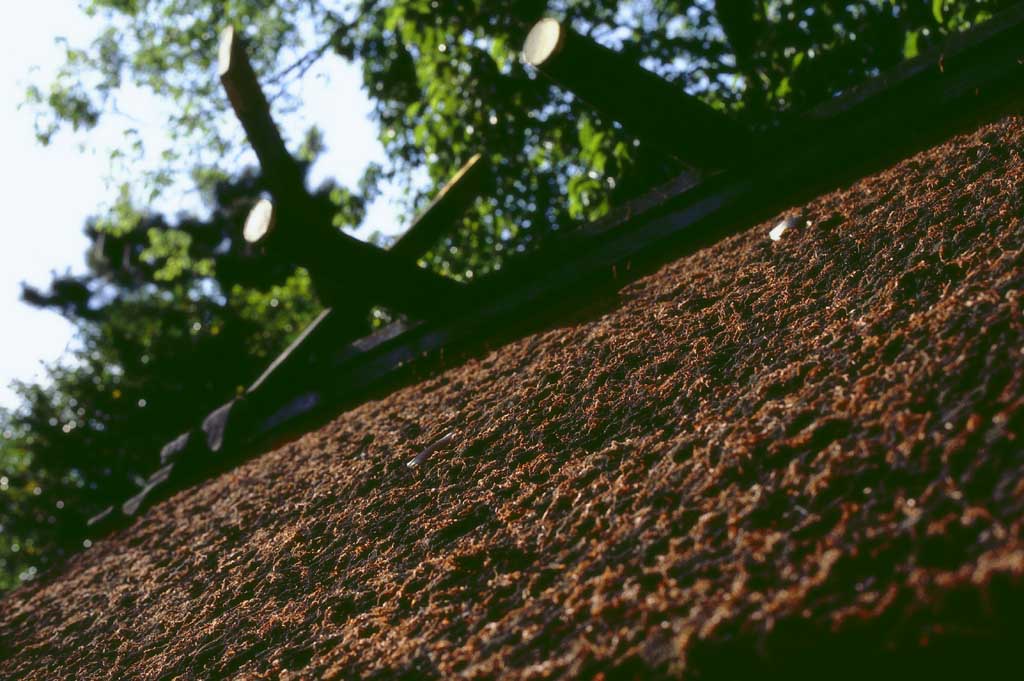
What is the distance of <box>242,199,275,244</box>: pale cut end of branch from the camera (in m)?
2.46

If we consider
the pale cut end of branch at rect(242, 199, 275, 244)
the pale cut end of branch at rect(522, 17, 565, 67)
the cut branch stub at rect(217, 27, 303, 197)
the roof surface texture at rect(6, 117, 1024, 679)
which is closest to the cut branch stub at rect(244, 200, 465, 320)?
the pale cut end of branch at rect(242, 199, 275, 244)

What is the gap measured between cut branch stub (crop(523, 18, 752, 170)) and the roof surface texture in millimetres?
362

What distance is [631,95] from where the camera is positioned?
2209 mm

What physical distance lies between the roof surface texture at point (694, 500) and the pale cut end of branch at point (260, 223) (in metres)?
0.76

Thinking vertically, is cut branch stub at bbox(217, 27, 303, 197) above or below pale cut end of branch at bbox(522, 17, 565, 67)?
above

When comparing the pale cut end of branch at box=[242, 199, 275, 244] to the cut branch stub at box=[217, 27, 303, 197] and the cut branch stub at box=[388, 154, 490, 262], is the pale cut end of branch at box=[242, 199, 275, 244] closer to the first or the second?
the cut branch stub at box=[217, 27, 303, 197]

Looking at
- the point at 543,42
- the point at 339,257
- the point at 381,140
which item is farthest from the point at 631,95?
the point at 381,140

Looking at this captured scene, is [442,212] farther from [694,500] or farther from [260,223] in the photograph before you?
[694,500]

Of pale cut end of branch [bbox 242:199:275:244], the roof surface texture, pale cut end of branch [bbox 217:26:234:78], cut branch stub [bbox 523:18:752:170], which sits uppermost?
pale cut end of branch [bbox 217:26:234:78]

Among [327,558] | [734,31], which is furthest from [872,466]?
[734,31]

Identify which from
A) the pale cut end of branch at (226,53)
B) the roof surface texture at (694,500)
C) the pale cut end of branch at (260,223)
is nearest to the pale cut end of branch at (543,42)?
the roof surface texture at (694,500)

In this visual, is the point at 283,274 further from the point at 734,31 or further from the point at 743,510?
the point at 743,510

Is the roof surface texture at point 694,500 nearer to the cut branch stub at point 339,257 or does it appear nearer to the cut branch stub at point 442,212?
the cut branch stub at point 339,257

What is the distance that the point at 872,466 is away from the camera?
102cm
